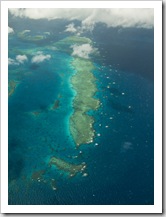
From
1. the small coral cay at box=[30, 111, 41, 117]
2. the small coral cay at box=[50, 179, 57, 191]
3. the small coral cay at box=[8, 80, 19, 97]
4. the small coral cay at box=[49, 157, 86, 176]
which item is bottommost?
the small coral cay at box=[50, 179, 57, 191]

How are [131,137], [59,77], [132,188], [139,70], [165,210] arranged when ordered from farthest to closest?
[59,77], [139,70], [131,137], [132,188], [165,210]

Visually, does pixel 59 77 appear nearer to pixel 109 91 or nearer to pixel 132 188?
pixel 109 91

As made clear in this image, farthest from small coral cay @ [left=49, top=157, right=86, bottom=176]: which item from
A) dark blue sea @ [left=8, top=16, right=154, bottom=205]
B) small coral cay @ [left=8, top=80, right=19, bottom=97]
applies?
small coral cay @ [left=8, top=80, right=19, bottom=97]

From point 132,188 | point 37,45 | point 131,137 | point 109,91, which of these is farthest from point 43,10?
point 132,188

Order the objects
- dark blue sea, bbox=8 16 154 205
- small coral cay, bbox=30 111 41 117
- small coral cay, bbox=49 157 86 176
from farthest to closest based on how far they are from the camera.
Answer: small coral cay, bbox=30 111 41 117, small coral cay, bbox=49 157 86 176, dark blue sea, bbox=8 16 154 205

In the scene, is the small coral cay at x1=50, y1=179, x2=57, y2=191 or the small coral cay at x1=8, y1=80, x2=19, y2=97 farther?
the small coral cay at x1=8, y1=80, x2=19, y2=97

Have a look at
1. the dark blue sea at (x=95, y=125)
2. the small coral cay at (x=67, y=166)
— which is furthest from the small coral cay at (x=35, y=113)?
the small coral cay at (x=67, y=166)

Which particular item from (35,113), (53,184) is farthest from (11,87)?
(53,184)

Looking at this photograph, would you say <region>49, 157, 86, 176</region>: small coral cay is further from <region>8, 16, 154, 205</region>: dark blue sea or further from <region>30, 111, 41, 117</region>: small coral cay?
<region>30, 111, 41, 117</region>: small coral cay
